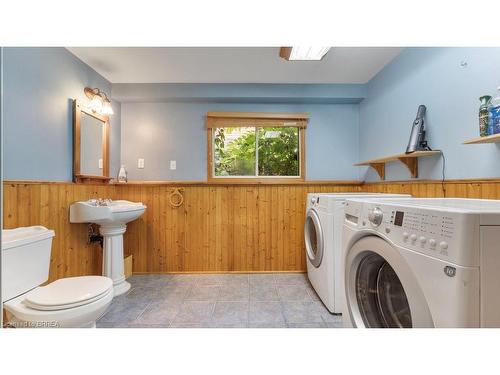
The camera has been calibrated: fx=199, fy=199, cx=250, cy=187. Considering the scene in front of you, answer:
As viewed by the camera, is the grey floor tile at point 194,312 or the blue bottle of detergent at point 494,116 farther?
the grey floor tile at point 194,312

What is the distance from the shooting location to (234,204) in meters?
2.39

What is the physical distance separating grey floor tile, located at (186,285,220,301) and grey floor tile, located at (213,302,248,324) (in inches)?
5.4

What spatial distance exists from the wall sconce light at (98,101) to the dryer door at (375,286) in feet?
8.16

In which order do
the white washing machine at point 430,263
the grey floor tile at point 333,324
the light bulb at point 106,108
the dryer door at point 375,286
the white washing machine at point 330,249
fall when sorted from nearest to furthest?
1. the white washing machine at point 430,263
2. the dryer door at point 375,286
3. the grey floor tile at point 333,324
4. the white washing machine at point 330,249
5. the light bulb at point 106,108

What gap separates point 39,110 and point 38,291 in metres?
1.22

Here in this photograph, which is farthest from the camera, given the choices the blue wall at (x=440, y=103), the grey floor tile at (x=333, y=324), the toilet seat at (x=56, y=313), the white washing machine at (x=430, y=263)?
the grey floor tile at (x=333, y=324)

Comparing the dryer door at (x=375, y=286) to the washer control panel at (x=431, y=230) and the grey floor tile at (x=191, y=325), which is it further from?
the grey floor tile at (x=191, y=325)

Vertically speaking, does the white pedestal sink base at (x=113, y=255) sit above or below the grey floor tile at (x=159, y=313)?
above

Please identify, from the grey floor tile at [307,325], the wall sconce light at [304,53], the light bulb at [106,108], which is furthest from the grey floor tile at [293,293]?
the light bulb at [106,108]

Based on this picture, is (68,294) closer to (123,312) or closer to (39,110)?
(123,312)

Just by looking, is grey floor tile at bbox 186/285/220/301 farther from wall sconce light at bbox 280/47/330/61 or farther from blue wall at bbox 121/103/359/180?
wall sconce light at bbox 280/47/330/61

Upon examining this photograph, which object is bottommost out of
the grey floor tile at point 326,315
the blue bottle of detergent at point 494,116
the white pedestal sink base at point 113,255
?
the grey floor tile at point 326,315

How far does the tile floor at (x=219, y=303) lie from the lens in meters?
1.50

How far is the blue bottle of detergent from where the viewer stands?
100cm
